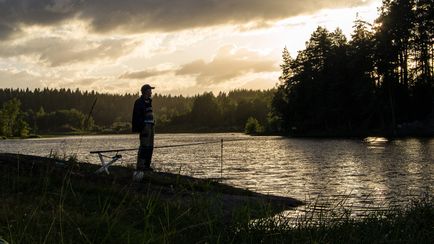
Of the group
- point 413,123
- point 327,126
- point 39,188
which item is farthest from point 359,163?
point 327,126

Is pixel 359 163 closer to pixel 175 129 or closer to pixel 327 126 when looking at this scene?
pixel 327 126

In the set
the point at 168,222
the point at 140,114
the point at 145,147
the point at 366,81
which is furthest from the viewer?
the point at 366,81

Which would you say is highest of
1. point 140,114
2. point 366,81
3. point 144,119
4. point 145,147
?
point 366,81

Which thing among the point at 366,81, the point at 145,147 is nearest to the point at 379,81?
the point at 366,81

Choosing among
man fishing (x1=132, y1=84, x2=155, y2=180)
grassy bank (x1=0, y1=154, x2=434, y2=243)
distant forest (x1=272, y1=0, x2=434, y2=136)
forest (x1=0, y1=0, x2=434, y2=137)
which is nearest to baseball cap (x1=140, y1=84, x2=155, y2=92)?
man fishing (x1=132, y1=84, x2=155, y2=180)

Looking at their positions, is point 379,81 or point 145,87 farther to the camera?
point 379,81

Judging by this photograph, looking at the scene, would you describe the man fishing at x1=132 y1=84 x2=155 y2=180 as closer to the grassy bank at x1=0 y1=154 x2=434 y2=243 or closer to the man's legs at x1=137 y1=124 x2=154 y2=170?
the man's legs at x1=137 y1=124 x2=154 y2=170

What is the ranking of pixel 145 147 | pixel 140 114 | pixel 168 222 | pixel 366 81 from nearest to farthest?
pixel 168 222, pixel 140 114, pixel 145 147, pixel 366 81

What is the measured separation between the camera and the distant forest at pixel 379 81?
227 feet

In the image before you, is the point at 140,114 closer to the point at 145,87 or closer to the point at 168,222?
the point at 145,87

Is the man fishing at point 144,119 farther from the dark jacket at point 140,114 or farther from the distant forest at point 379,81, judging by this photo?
the distant forest at point 379,81

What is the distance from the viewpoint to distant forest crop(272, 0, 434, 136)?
69.1 m

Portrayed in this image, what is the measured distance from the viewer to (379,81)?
76938mm

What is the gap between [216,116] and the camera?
181 metres
